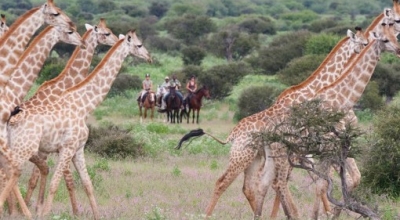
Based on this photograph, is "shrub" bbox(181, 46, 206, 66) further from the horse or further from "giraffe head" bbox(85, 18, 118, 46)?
"giraffe head" bbox(85, 18, 118, 46)

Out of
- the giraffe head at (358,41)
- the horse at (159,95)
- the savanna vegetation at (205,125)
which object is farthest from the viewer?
the horse at (159,95)

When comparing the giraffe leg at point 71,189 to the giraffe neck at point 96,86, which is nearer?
the giraffe leg at point 71,189

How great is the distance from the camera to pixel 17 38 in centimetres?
1050

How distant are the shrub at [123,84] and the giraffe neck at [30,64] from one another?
18.6m

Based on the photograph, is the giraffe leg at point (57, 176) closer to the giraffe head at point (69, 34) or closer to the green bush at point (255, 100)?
the giraffe head at point (69, 34)

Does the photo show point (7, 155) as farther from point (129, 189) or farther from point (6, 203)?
point (129, 189)

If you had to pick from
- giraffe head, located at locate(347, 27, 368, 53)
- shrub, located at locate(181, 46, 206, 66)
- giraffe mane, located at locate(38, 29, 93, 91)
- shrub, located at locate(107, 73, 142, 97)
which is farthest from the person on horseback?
giraffe head, located at locate(347, 27, 368, 53)

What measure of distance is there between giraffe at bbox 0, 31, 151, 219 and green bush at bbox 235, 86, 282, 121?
1457 cm

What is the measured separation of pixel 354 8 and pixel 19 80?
2924 inches

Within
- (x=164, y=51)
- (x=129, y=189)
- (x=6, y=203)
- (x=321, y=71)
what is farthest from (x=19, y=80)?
(x=164, y=51)

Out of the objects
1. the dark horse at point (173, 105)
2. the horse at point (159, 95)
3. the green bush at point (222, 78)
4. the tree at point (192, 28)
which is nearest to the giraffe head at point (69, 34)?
the dark horse at point (173, 105)

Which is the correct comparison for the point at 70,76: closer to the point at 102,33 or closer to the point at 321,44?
the point at 102,33

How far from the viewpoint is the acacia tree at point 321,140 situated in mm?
9000

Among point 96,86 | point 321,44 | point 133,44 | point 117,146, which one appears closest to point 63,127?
point 96,86
